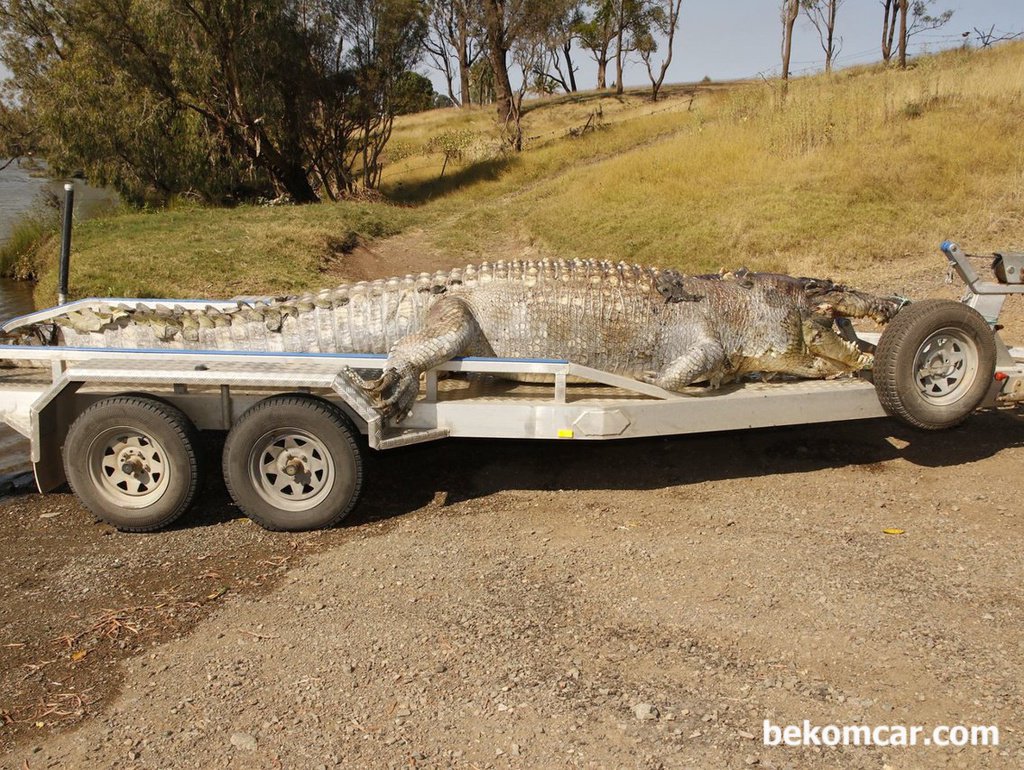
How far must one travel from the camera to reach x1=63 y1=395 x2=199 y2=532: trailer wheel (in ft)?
16.2

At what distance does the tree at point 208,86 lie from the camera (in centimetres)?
2311

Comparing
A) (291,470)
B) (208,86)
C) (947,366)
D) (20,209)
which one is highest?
(208,86)

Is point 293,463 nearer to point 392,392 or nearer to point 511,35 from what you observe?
point 392,392

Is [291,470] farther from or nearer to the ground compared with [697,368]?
nearer to the ground

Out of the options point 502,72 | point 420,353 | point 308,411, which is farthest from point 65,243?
point 502,72

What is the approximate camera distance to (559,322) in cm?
617

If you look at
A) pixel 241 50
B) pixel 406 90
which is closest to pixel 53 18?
pixel 241 50

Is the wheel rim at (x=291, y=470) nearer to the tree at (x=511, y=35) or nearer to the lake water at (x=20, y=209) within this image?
the lake water at (x=20, y=209)

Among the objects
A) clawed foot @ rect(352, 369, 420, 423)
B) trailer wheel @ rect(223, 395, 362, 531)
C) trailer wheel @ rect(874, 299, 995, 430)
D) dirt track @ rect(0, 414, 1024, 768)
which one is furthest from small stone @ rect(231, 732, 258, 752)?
trailer wheel @ rect(874, 299, 995, 430)

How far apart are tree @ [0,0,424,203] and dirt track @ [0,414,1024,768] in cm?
2093

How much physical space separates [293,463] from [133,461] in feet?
3.29

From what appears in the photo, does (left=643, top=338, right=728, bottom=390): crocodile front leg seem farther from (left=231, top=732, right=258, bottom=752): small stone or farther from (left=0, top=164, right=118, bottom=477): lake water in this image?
(left=0, top=164, right=118, bottom=477): lake water

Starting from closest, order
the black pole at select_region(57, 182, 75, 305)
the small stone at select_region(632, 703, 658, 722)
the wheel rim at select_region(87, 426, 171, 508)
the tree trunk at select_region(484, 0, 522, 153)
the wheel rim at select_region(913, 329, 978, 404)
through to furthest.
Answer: the small stone at select_region(632, 703, 658, 722), the wheel rim at select_region(87, 426, 171, 508), the wheel rim at select_region(913, 329, 978, 404), the black pole at select_region(57, 182, 75, 305), the tree trunk at select_region(484, 0, 522, 153)

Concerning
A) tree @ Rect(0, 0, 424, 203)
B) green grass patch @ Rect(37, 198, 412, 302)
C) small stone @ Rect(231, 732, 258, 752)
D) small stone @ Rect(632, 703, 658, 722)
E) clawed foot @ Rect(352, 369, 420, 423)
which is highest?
tree @ Rect(0, 0, 424, 203)
